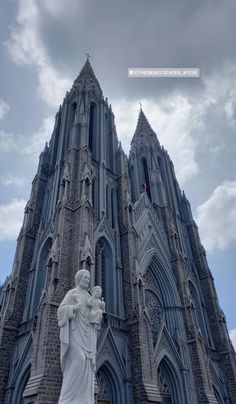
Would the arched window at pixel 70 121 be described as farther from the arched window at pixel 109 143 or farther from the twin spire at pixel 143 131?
the twin spire at pixel 143 131

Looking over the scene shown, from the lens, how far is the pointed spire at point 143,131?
118ft

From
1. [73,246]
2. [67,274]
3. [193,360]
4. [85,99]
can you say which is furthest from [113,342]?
[85,99]

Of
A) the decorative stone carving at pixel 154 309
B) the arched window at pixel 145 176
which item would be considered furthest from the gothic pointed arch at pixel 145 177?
the decorative stone carving at pixel 154 309

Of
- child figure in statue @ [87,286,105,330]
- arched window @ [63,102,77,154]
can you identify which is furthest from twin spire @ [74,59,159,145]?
child figure in statue @ [87,286,105,330]

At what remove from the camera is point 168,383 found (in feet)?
57.0

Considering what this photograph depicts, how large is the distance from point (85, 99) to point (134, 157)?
9.60m

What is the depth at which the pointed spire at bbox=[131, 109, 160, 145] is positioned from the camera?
118 ft

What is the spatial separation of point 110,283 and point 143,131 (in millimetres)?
24149

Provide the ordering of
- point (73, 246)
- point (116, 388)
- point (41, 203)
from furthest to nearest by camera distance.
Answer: point (41, 203), point (73, 246), point (116, 388)

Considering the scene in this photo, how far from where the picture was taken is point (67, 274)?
14219 mm

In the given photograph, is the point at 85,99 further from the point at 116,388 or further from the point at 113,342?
the point at 116,388

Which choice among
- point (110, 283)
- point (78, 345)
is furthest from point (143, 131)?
point (78, 345)

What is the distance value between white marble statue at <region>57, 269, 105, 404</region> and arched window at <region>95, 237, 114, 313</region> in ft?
35.4

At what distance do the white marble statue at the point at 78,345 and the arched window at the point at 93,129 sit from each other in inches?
696
